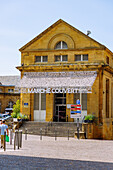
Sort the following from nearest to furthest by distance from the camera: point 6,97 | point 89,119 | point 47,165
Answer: point 47,165 → point 89,119 → point 6,97

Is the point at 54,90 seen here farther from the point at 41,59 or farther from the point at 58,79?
the point at 41,59

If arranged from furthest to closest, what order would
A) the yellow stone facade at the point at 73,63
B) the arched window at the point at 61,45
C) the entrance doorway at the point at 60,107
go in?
the arched window at the point at 61,45 → the entrance doorway at the point at 60,107 → the yellow stone facade at the point at 73,63

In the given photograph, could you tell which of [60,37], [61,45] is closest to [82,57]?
[61,45]

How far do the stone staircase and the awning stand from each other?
4353 mm

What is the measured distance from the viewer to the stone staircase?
3870cm

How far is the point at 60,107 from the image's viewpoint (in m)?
44.8

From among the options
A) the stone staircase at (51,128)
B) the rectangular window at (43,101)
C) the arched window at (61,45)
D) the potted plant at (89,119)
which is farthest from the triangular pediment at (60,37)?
the stone staircase at (51,128)

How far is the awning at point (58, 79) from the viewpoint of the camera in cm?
4142

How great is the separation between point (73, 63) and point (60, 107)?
5700 millimetres

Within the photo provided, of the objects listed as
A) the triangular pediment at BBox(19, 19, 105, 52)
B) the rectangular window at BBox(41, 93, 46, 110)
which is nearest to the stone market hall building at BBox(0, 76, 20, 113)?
the triangular pediment at BBox(19, 19, 105, 52)

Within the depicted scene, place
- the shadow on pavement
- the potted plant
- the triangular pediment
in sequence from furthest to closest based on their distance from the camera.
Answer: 1. the triangular pediment
2. the potted plant
3. the shadow on pavement

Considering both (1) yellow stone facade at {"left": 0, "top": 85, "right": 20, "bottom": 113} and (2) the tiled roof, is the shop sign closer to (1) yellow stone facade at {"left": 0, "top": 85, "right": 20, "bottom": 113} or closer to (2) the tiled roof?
(1) yellow stone facade at {"left": 0, "top": 85, "right": 20, "bottom": 113}

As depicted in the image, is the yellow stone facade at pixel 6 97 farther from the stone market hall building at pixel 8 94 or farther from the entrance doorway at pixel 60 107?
the entrance doorway at pixel 60 107

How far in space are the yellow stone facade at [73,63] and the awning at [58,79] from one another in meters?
0.50
